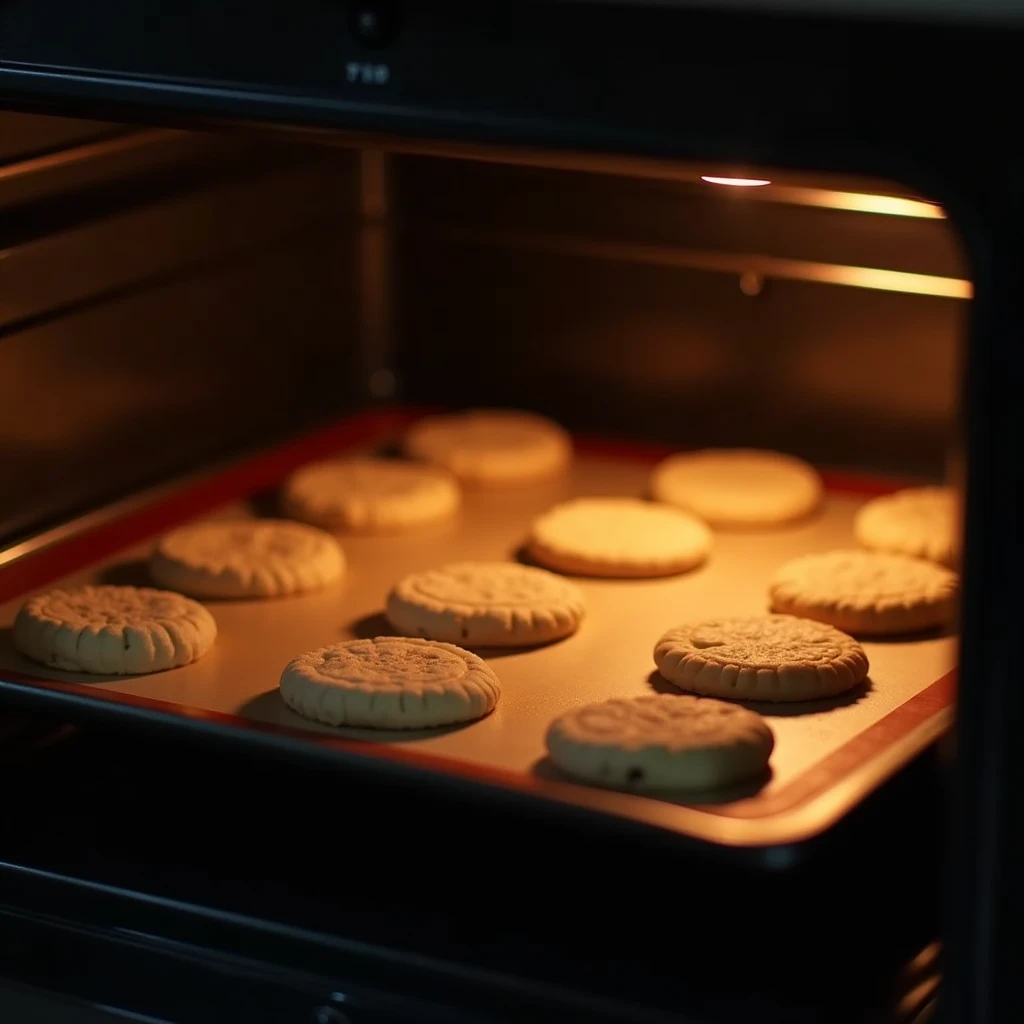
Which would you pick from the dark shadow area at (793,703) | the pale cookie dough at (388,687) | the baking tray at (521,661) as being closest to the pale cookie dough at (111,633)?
the baking tray at (521,661)

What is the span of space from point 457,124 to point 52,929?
731 mm

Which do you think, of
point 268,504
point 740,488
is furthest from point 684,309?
point 268,504

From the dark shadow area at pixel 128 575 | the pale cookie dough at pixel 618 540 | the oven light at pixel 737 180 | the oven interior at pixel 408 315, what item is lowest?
the dark shadow area at pixel 128 575

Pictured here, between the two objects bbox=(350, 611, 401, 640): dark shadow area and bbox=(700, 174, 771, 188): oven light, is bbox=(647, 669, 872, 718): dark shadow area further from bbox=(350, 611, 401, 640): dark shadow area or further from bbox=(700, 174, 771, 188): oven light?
bbox=(700, 174, 771, 188): oven light

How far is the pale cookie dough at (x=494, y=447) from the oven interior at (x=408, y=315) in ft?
0.31

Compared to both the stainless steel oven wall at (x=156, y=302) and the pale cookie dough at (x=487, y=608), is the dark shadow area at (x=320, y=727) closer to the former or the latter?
the pale cookie dough at (x=487, y=608)

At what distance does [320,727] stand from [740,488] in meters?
0.70

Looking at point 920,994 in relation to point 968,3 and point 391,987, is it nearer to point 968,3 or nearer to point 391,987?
point 391,987

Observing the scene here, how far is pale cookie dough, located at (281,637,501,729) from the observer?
5.04ft

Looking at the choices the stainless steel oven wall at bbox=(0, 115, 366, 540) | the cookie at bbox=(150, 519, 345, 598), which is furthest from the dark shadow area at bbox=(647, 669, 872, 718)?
the stainless steel oven wall at bbox=(0, 115, 366, 540)

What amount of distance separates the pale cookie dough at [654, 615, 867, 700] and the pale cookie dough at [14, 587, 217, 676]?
431mm

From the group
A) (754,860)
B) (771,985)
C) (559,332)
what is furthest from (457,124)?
(559,332)

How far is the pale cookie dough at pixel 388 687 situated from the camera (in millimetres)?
1535

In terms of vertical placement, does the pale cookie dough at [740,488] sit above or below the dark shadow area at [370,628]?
above
